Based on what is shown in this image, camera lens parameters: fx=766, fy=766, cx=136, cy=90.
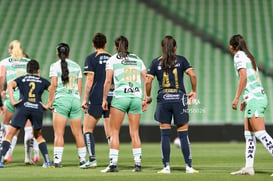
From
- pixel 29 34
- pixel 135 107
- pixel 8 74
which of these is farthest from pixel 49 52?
pixel 135 107

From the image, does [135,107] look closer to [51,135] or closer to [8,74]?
[8,74]

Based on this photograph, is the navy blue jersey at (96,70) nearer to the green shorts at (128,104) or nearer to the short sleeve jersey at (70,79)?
the short sleeve jersey at (70,79)

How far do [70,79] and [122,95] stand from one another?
179cm

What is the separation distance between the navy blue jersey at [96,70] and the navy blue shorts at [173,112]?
205 centimetres

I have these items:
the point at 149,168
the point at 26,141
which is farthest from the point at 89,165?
the point at 26,141

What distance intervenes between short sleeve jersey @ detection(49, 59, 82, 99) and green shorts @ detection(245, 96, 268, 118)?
144 inches

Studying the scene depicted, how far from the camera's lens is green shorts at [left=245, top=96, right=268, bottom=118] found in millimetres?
12516

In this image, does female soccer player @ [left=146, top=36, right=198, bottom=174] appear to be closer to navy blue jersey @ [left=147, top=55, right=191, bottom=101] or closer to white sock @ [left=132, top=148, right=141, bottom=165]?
navy blue jersey @ [left=147, top=55, right=191, bottom=101]

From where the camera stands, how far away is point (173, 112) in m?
13.0

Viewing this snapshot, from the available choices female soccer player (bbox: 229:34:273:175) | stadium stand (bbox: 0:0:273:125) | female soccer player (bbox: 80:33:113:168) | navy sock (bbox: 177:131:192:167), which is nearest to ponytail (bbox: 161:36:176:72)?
female soccer player (bbox: 229:34:273:175)

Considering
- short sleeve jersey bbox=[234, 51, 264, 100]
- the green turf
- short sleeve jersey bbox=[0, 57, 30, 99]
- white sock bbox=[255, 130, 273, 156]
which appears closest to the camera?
the green turf

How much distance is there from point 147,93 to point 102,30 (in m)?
19.8

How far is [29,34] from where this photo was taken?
32750 millimetres

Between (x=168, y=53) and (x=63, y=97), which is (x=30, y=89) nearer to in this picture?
(x=63, y=97)
